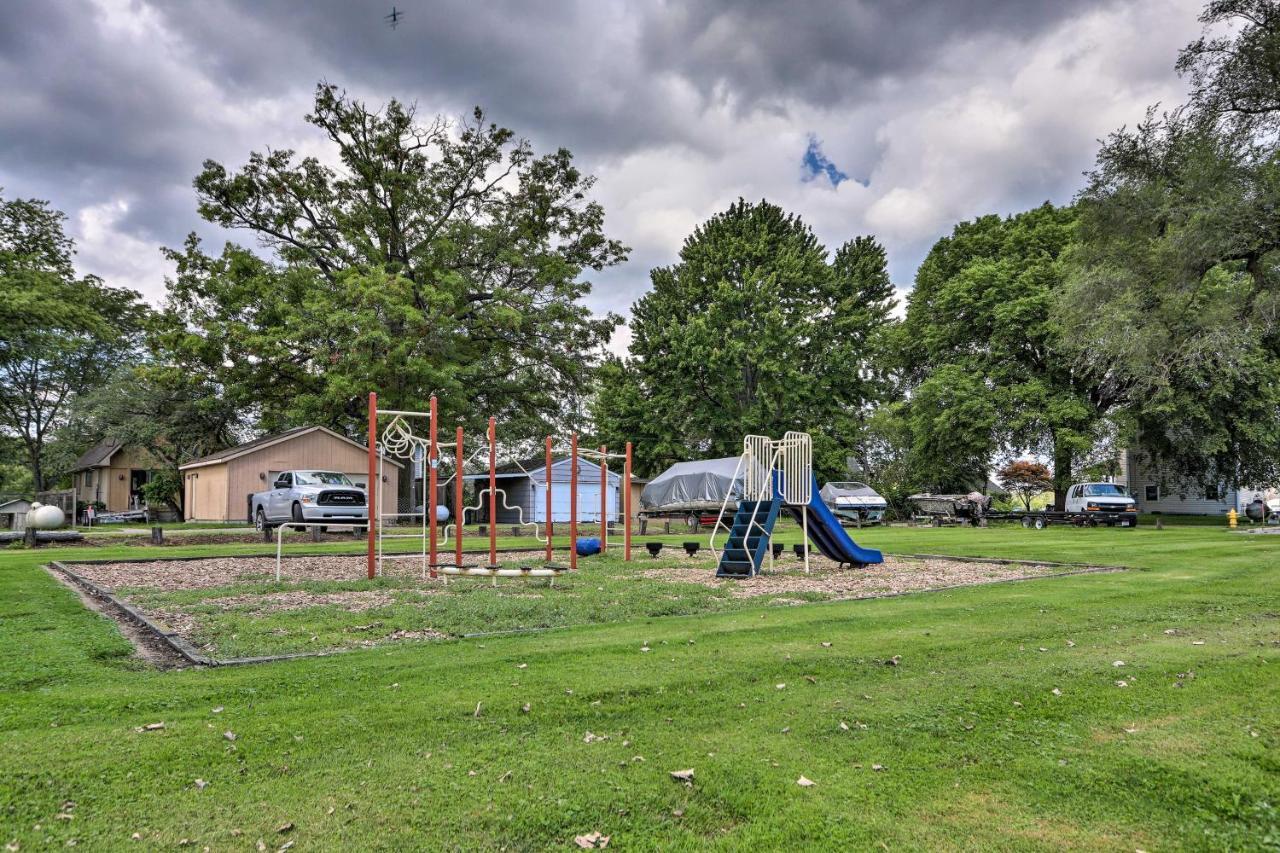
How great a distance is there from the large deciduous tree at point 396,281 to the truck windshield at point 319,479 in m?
3.88

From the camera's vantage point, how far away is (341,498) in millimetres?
20906

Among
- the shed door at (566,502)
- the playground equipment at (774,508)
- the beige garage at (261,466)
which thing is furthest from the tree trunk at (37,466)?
the playground equipment at (774,508)

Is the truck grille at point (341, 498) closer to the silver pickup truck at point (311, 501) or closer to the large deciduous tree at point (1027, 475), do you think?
the silver pickup truck at point (311, 501)

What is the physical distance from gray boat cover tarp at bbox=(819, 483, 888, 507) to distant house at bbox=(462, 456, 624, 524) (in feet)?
31.5

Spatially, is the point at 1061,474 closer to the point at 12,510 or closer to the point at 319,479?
the point at 319,479

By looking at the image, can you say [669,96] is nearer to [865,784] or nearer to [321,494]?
[321,494]

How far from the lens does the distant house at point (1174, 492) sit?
32.3 metres

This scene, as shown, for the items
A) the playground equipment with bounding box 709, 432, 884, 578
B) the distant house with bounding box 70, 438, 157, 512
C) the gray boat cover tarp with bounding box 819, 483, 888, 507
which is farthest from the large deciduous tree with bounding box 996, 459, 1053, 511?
the distant house with bounding box 70, 438, 157, 512

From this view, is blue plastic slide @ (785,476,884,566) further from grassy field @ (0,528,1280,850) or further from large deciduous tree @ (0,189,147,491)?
large deciduous tree @ (0,189,147,491)

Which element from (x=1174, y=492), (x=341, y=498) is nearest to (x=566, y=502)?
(x=341, y=498)

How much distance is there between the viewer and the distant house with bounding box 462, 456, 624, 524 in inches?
1353

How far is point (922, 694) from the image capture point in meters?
4.53

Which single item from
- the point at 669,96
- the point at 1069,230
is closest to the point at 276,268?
the point at 669,96

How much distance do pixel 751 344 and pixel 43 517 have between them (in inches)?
1164
